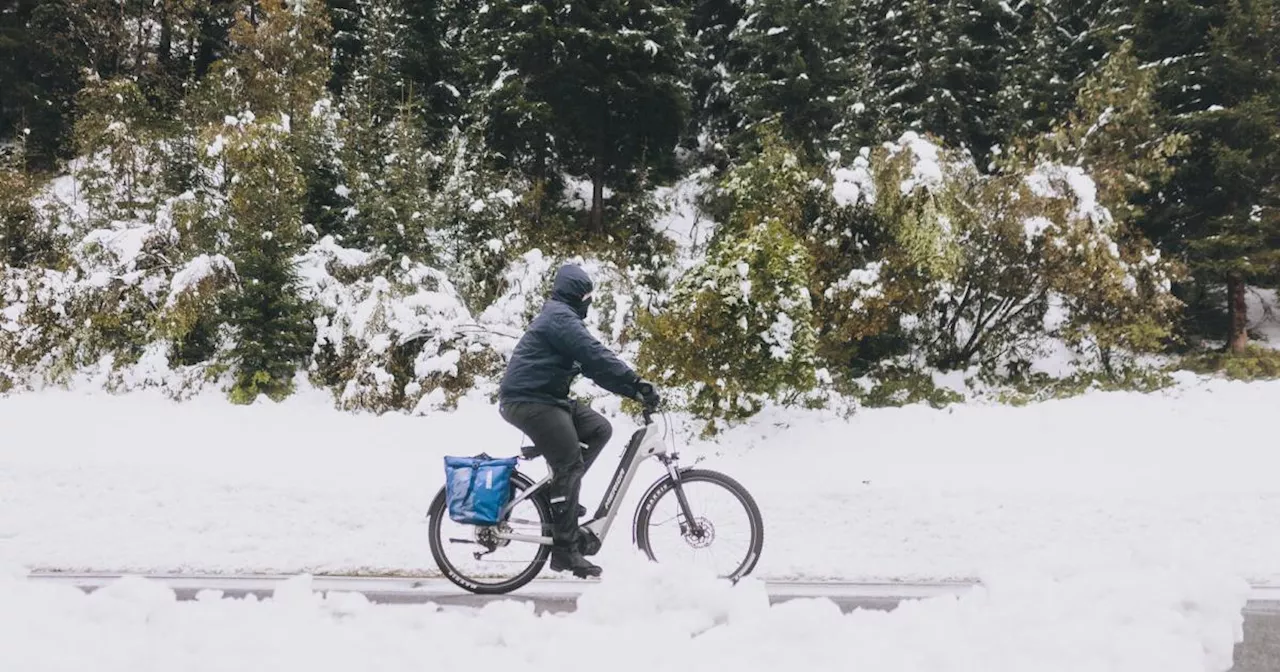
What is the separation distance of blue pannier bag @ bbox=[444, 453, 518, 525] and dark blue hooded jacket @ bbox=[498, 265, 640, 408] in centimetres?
47

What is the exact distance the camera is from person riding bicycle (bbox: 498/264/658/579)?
474 cm

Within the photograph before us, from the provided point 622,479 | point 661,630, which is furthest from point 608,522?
point 661,630

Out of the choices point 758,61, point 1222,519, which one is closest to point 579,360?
point 1222,519

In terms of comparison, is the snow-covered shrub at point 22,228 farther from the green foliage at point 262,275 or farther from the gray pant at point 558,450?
the gray pant at point 558,450

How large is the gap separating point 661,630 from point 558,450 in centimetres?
165

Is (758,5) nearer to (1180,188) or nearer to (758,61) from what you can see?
(758,61)

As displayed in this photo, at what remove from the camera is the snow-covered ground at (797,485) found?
220 inches

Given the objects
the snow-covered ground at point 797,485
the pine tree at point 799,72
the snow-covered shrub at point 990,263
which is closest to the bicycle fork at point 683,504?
the snow-covered ground at point 797,485

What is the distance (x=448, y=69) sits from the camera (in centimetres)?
2320

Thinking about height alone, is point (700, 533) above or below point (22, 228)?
below

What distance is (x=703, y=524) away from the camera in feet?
16.2

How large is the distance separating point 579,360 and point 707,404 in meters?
3.88

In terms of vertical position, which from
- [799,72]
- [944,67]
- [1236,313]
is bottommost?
[1236,313]

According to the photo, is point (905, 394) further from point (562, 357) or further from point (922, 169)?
point (562, 357)
